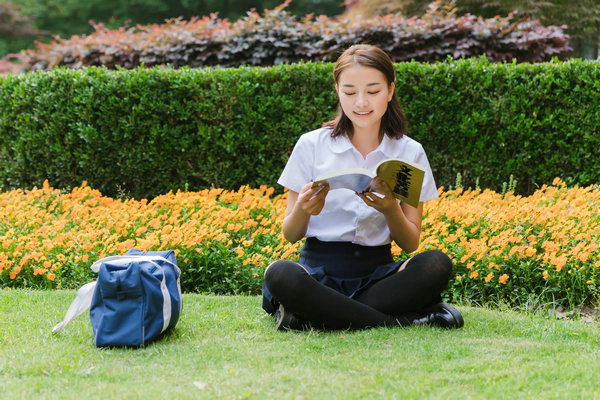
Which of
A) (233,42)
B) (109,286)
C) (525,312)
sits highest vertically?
(233,42)

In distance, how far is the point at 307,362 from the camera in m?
2.32

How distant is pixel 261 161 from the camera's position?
19.0ft

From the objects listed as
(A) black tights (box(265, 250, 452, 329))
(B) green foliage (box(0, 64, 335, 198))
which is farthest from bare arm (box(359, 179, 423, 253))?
(B) green foliage (box(0, 64, 335, 198))

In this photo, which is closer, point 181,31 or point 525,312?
point 525,312

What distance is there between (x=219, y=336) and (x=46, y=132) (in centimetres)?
400

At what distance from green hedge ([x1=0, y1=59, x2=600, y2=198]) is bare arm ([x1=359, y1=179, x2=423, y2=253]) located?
270cm

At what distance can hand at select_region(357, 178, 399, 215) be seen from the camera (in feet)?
8.26

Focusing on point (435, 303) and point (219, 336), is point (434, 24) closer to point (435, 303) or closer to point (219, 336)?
point (435, 303)

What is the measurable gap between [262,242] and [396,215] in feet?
5.53

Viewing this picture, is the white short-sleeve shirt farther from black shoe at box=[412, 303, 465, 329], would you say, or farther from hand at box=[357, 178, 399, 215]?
black shoe at box=[412, 303, 465, 329]

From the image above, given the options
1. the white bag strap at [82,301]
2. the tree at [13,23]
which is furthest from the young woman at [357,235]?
the tree at [13,23]

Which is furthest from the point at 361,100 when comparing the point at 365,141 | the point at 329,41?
the point at 329,41

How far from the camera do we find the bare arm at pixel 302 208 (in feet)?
8.57

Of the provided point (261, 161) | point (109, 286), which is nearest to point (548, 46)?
point (261, 161)
